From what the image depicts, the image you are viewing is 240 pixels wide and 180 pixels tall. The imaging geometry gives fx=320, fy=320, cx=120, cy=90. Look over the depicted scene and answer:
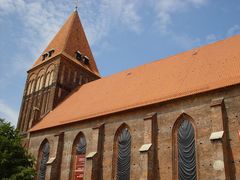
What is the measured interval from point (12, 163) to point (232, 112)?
12.1 meters

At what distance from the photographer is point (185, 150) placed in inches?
619

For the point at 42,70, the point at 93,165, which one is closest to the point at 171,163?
the point at 93,165

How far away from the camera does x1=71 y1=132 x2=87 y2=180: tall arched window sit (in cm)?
1955

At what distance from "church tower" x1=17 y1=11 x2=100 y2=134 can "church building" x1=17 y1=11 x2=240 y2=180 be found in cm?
26

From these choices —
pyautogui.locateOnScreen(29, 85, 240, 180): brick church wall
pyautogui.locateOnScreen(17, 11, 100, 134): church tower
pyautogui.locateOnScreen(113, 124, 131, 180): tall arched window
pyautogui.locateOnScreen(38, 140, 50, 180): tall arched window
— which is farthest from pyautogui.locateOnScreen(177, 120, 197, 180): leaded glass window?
pyautogui.locateOnScreen(17, 11, 100, 134): church tower

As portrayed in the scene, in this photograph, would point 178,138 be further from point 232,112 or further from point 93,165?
point 93,165

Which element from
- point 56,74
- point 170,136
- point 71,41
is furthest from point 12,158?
point 71,41

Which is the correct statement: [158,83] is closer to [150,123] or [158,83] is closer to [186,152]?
[150,123]

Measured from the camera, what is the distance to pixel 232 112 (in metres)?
14.7

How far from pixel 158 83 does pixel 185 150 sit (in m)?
5.51

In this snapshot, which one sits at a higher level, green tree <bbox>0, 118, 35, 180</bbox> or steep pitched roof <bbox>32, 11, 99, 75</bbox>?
steep pitched roof <bbox>32, 11, 99, 75</bbox>

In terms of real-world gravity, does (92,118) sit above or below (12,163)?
above

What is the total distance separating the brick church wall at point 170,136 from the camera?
1403 cm

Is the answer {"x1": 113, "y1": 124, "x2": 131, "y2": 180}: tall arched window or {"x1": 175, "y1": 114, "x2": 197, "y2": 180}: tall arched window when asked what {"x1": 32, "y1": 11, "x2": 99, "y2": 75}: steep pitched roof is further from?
{"x1": 175, "y1": 114, "x2": 197, "y2": 180}: tall arched window
